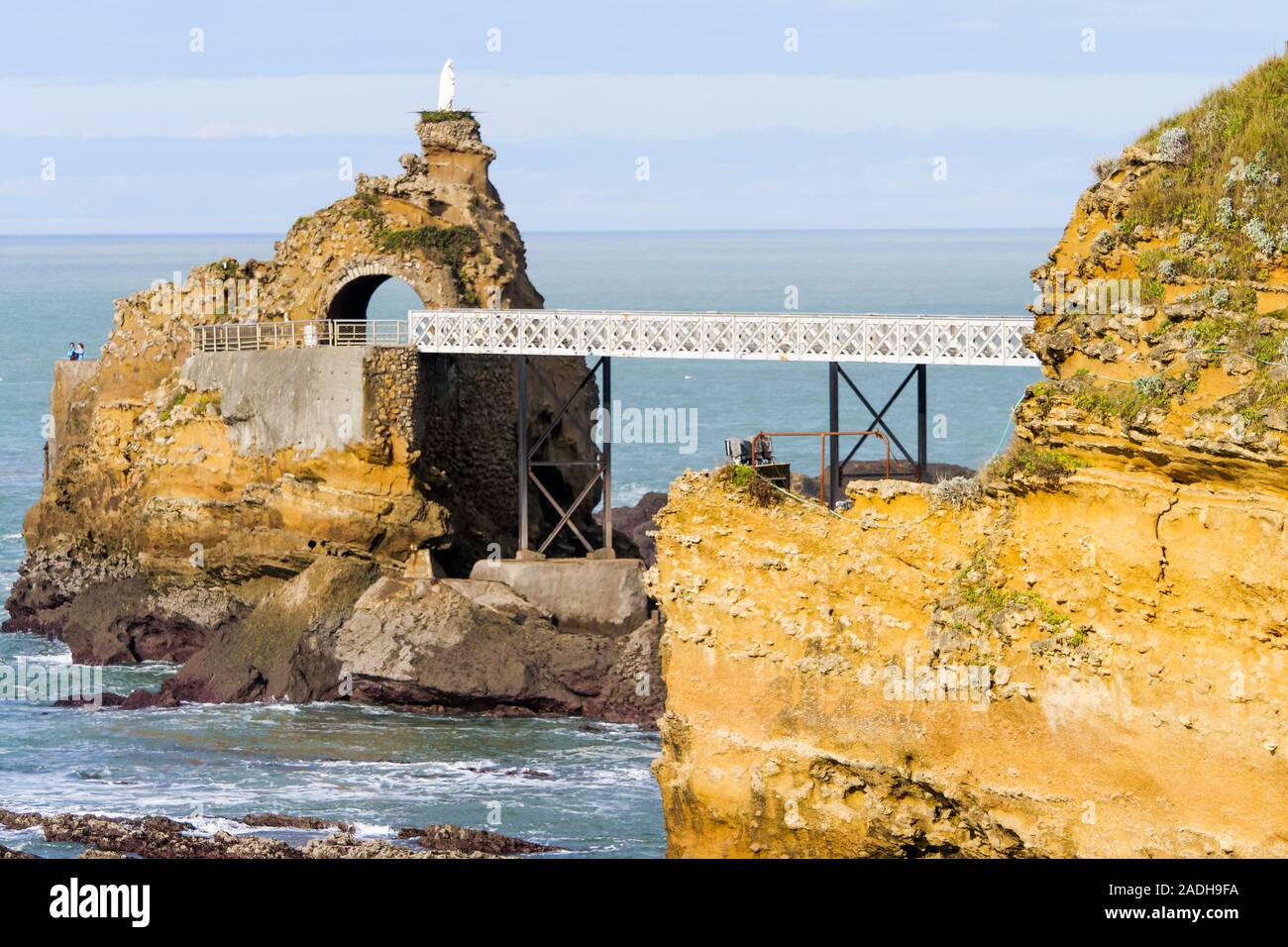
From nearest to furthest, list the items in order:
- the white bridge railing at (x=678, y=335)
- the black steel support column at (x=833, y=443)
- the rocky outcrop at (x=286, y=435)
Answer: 1. the black steel support column at (x=833, y=443)
2. the white bridge railing at (x=678, y=335)
3. the rocky outcrop at (x=286, y=435)

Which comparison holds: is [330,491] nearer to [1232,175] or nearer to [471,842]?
[471,842]

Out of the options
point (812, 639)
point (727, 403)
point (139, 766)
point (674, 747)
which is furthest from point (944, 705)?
point (727, 403)

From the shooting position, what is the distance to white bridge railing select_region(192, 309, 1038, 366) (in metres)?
39.7

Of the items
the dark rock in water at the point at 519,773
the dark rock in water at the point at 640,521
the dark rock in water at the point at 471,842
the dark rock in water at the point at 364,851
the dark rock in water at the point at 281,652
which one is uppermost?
the dark rock in water at the point at 640,521

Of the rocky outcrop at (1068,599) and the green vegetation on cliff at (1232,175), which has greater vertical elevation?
the green vegetation on cliff at (1232,175)

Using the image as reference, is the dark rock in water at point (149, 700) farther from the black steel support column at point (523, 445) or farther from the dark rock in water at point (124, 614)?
the black steel support column at point (523, 445)

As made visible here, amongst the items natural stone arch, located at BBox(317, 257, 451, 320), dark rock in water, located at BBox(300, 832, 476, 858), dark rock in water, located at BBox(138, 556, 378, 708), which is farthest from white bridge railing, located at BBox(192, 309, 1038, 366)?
dark rock in water, located at BBox(300, 832, 476, 858)

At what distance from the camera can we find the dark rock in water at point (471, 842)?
3272cm

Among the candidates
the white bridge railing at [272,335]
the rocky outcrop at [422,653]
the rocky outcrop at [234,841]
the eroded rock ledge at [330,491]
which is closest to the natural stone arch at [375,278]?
the eroded rock ledge at [330,491]

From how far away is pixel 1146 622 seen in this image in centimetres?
2267

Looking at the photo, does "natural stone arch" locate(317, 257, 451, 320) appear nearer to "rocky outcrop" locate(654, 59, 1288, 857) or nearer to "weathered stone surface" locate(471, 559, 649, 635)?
"weathered stone surface" locate(471, 559, 649, 635)

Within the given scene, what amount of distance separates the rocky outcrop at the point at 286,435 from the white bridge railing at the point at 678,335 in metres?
0.60
